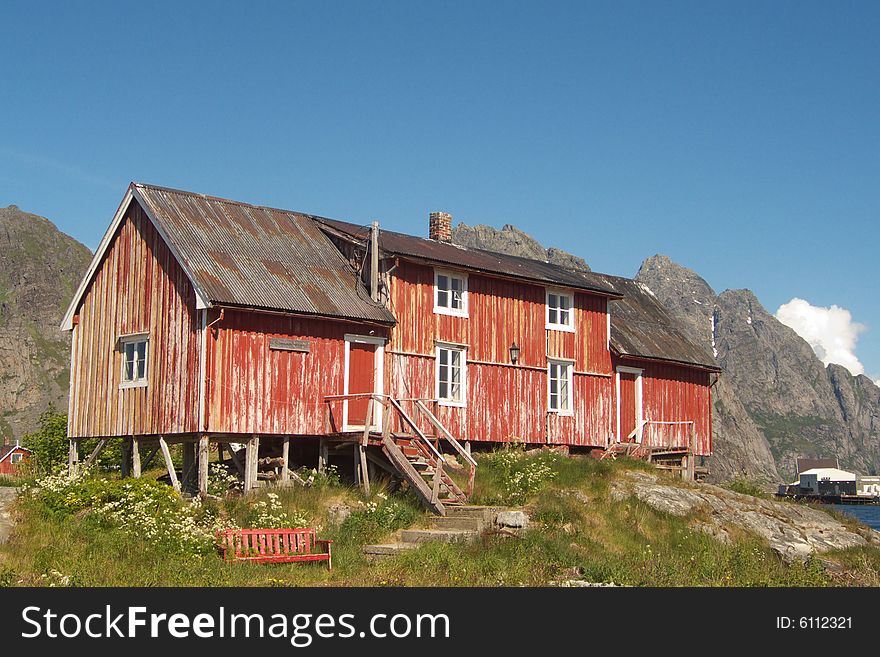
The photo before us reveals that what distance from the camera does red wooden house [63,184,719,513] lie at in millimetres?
28609

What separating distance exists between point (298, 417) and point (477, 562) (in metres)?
8.65

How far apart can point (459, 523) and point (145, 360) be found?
1020cm

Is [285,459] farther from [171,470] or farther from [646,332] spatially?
[646,332]

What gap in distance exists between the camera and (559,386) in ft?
121

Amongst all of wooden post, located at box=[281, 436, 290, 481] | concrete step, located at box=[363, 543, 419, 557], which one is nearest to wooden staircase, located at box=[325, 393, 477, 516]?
wooden post, located at box=[281, 436, 290, 481]

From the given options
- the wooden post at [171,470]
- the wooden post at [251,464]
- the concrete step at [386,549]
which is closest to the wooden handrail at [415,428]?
the wooden post at [251,464]

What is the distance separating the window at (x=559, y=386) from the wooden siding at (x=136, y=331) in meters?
13.0

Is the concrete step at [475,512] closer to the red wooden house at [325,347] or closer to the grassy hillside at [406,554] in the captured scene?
the red wooden house at [325,347]

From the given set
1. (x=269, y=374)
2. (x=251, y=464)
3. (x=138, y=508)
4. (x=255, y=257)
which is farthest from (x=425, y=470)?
(x=138, y=508)

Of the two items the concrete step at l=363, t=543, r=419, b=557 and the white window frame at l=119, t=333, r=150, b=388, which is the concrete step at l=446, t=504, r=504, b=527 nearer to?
the concrete step at l=363, t=543, r=419, b=557

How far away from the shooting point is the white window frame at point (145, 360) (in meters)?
29.9

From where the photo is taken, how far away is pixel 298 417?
29594 mm
